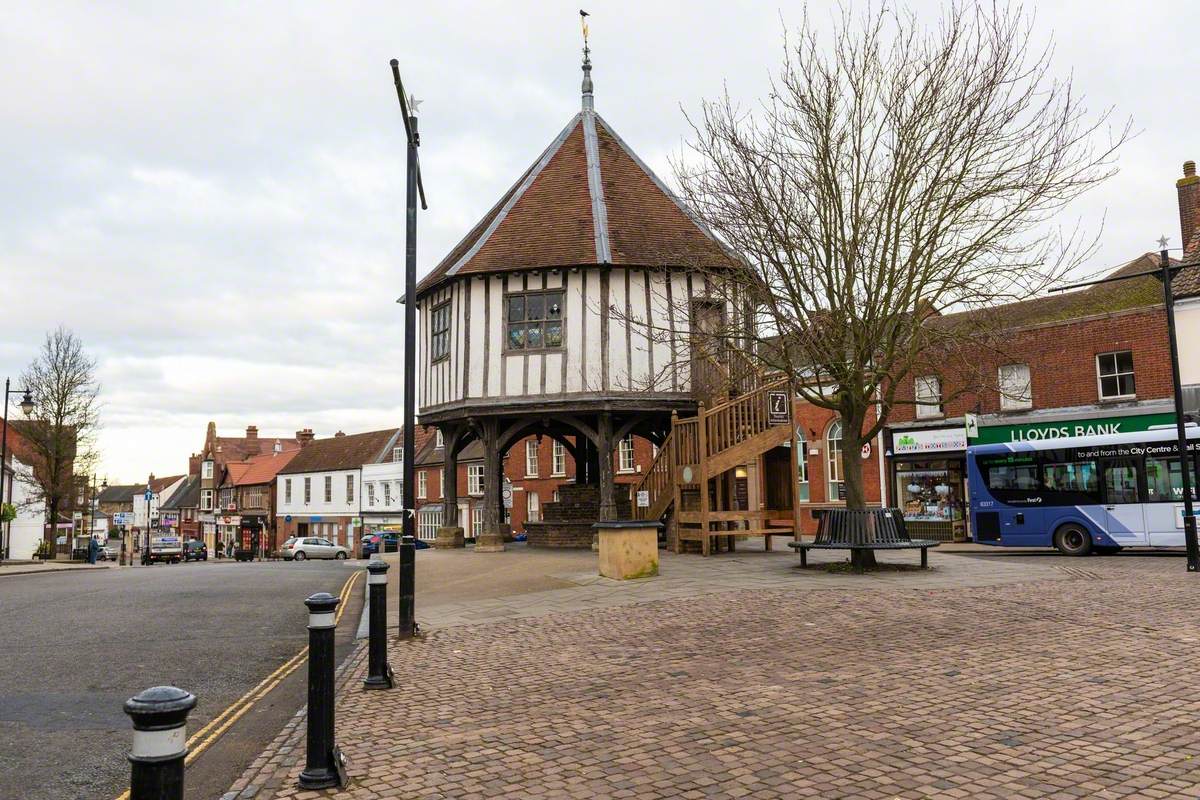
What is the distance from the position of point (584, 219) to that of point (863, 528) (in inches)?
391

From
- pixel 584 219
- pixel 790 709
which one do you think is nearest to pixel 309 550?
pixel 584 219

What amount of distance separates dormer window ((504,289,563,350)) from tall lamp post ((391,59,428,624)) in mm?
9890

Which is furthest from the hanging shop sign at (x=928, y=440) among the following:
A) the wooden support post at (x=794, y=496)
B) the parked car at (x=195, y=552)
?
the parked car at (x=195, y=552)

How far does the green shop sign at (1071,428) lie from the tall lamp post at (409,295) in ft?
63.5

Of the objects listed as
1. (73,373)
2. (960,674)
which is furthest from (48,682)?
(73,373)

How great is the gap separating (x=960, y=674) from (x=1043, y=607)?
4001 mm

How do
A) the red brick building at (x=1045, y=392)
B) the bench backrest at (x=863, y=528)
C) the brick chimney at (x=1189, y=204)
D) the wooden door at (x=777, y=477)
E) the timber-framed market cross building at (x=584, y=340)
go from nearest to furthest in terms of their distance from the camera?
the bench backrest at (x=863, y=528)
the timber-framed market cross building at (x=584, y=340)
the wooden door at (x=777, y=477)
the red brick building at (x=1045, y=392)
the brick chimney at (x=1189, y=204)

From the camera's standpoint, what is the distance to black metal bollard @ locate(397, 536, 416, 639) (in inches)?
348

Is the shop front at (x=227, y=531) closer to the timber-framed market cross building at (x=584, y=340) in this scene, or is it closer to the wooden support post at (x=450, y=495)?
the wooden support post at (x=450, y=495)

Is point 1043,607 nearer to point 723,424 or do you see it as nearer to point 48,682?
point 723,424

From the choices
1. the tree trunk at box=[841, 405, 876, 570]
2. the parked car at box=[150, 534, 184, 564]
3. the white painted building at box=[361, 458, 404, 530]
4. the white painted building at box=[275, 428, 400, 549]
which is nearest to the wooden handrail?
the tree trunk at box=[841, 405, 876, 570]

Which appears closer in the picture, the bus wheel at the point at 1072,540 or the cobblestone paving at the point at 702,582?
the cobblestone paving at the point at 702,582

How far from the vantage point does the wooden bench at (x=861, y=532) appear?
550 inches

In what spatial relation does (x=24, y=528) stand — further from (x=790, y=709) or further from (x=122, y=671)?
(x=790, y=709)
